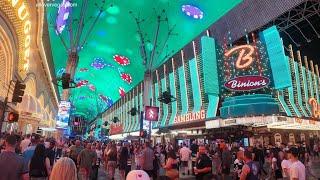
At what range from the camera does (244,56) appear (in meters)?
27.2

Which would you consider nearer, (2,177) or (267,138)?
(2,177)

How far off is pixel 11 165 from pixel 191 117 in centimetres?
2689

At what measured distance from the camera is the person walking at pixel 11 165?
456 centimetres

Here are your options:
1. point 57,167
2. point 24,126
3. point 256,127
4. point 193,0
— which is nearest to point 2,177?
point 57,167

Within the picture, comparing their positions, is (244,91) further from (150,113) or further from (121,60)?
(121,60)

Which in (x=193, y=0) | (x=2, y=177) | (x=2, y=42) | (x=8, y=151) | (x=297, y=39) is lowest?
(x=2, y=177)

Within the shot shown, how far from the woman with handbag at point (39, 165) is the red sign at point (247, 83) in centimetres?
2016

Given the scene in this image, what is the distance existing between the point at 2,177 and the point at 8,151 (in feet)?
1.36

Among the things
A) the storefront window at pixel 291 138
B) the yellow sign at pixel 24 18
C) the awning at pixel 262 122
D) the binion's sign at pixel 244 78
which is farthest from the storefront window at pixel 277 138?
the yellow sign at pixel 24 18

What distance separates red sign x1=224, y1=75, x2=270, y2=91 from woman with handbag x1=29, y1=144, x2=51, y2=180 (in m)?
20.2

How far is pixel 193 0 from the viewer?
30.6 meters

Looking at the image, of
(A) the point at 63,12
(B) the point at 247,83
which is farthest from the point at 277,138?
(A) the point at 63,12

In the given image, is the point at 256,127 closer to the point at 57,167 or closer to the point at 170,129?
the point at 170,129

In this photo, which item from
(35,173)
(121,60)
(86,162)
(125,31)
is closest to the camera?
(35,173)
